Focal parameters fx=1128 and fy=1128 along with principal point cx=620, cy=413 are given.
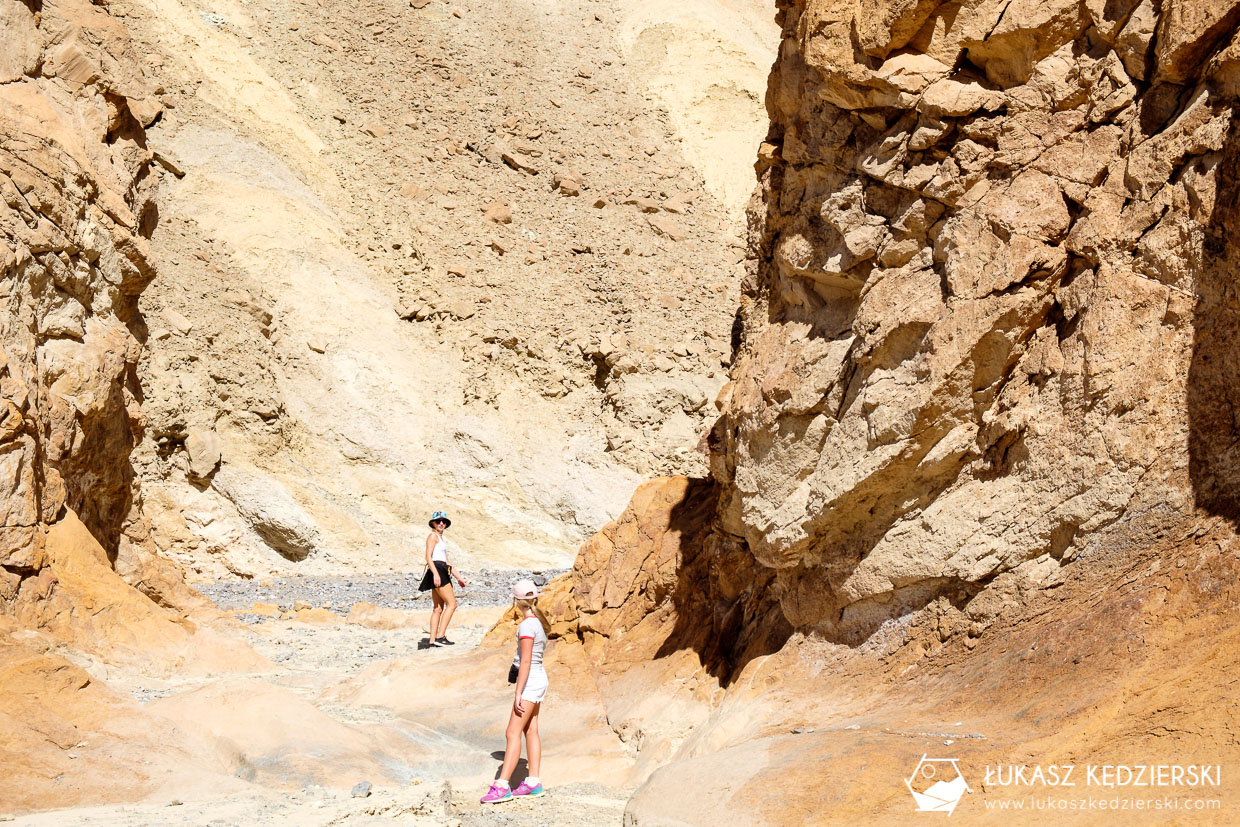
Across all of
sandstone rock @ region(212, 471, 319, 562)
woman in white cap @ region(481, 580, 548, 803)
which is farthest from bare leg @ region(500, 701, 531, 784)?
sandstone rock @ region(212, 471, 319, 562)

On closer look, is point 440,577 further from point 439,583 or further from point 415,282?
point 415,282

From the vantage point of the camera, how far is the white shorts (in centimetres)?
681

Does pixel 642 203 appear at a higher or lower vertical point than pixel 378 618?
higher

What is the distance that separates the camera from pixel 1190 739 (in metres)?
4.13

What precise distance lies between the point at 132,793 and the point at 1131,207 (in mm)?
6262

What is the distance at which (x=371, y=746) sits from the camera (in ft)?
24.5

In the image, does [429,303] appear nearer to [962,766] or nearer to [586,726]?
[586,726]

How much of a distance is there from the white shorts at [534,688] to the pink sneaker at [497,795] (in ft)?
1.72

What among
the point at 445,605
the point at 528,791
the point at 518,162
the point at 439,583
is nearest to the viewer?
the point at 528,791

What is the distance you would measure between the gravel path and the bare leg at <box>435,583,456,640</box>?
2475 millimetres

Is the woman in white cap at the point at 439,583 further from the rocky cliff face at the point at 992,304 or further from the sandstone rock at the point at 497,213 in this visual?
the sandstone rock at the point at 497,213

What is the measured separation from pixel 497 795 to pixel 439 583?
5.00 meters

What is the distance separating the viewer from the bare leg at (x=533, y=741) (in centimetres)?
678

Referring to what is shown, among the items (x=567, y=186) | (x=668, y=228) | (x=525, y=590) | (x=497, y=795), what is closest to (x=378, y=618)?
(x=525, y=590)
